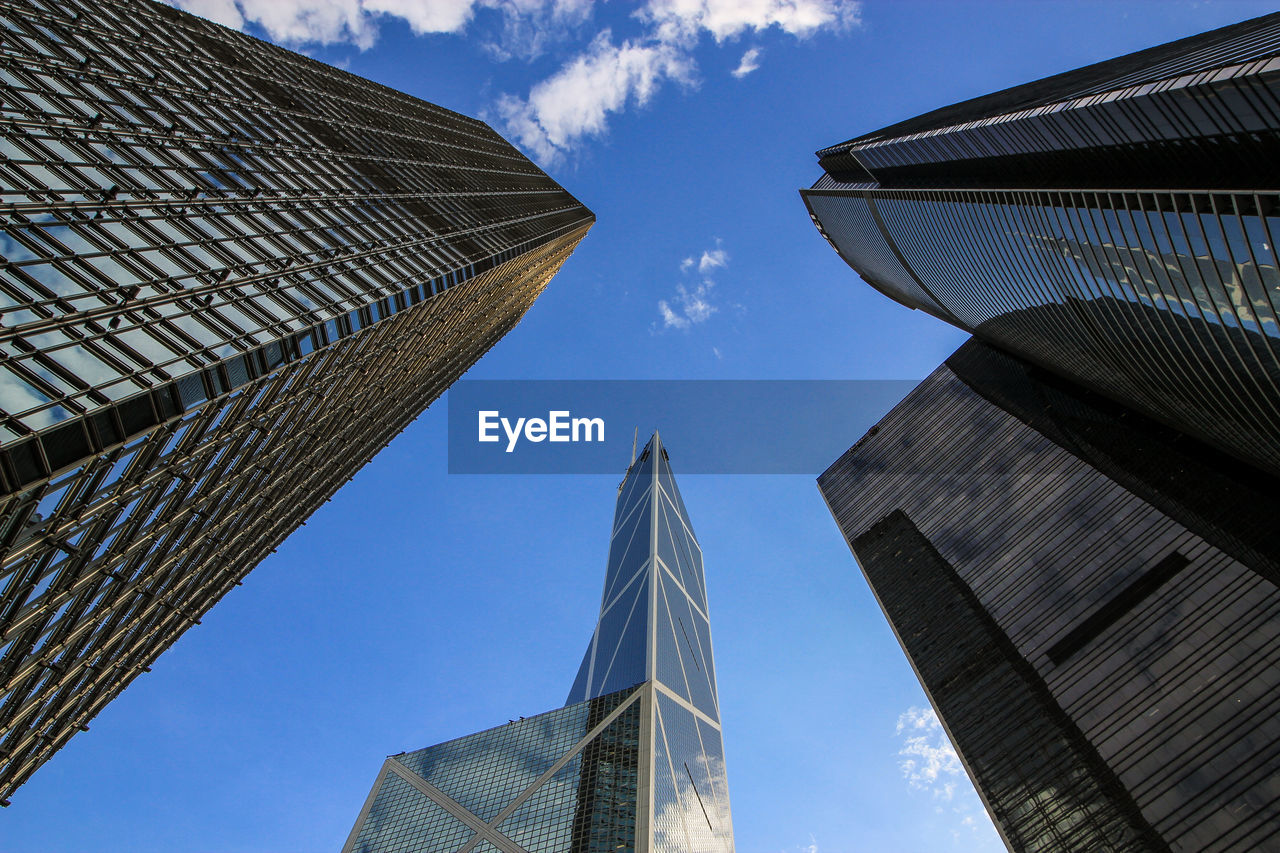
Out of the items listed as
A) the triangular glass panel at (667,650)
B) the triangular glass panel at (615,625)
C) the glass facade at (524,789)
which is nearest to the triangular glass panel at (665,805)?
the glass facade at (524,789)

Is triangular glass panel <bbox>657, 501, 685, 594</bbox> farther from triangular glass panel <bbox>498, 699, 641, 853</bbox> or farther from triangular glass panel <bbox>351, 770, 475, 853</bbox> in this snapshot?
triangular glass panel <bbox>351, 770, 475, 853</bbox>

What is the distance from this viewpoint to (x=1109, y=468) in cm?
7831

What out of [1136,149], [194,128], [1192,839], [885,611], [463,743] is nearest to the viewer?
[194,128]

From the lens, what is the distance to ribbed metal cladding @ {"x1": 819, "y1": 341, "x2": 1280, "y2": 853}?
52.2 m

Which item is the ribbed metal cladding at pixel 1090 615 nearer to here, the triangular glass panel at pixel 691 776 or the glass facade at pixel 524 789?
the triangular glass panel at pixel 691 776

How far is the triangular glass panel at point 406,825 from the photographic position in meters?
83.4

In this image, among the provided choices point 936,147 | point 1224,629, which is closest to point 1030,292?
point 936,147

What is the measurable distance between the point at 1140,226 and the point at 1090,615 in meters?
37.4

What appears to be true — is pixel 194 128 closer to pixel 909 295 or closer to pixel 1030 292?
pixel 1030 292

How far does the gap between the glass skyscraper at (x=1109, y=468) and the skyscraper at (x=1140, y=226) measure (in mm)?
241

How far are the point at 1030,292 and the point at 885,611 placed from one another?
139ft

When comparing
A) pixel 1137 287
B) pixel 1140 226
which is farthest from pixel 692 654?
pixel 1140 226

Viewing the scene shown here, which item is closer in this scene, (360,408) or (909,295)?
(360,408)

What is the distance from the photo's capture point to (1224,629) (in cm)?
5600
